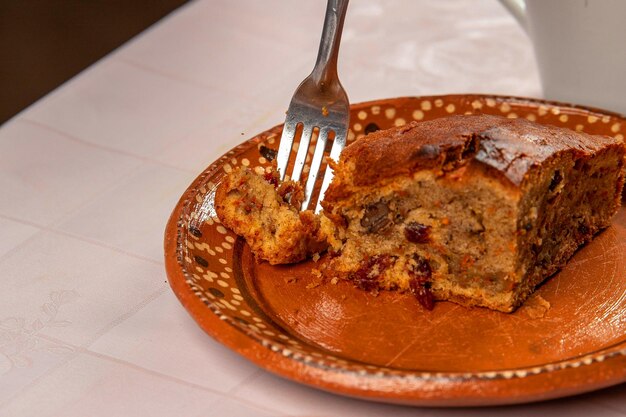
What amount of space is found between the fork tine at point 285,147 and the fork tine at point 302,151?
0.02m

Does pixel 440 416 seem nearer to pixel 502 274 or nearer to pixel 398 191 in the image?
pixel 502 274

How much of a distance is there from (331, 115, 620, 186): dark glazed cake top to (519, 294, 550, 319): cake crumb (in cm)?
30

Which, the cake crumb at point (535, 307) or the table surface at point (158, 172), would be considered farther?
the cake crumb at point (535, 307)

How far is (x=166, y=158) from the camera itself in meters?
2.72

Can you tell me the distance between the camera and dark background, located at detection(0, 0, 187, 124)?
4871 mm

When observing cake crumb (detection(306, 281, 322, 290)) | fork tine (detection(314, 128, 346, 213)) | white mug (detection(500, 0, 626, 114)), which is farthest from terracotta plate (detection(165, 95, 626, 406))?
white mug (detection(500, 0, 626, 114))

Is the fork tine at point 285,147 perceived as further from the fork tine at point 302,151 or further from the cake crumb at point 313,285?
the cake crumb at point 313,285

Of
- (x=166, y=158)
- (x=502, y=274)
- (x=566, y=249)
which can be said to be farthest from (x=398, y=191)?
(x=166, y=158)

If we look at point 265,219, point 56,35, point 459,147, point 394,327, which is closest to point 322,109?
point 265,219

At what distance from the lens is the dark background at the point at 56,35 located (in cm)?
487

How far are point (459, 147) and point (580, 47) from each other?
0.71 m

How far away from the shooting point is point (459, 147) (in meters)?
1.96

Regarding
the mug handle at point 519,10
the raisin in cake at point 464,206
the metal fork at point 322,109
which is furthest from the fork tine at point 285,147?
the mug handle at point 519,10

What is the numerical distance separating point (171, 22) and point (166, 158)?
2.85 ft
